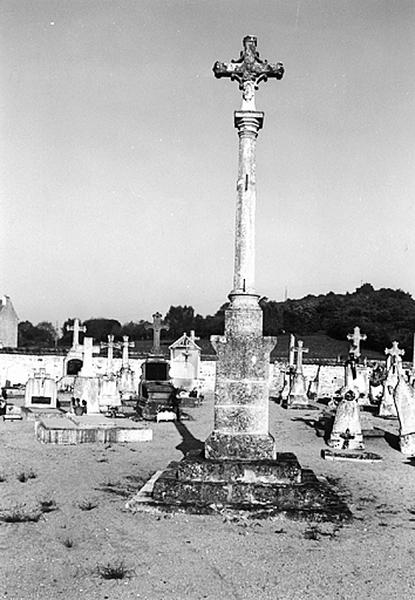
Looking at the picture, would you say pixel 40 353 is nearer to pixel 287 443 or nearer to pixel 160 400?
pixel 160 400

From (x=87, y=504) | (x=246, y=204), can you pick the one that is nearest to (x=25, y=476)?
(x=87, y=504)

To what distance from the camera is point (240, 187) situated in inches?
297

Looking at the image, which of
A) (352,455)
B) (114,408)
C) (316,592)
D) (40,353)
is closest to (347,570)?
(316,592)

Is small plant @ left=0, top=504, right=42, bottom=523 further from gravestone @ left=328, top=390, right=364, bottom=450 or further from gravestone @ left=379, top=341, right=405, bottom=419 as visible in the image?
gravestone @ left=379, top=341, right=405, bottom=419

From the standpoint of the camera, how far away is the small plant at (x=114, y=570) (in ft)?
15.4

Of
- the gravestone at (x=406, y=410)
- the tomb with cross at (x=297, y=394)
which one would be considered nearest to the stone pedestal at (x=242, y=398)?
the gravestone at (x=406, y=410)

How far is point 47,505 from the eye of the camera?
22.6ft

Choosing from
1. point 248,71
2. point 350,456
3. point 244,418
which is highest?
point 248,71

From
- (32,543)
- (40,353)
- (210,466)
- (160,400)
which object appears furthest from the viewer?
(40,353)

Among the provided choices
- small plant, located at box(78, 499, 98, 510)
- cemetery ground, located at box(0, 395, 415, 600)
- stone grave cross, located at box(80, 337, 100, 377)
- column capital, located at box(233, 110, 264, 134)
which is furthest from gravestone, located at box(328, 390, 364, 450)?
stone grave cross, located at box(80, 337, 100, 377)

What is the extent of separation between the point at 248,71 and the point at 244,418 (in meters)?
4.24

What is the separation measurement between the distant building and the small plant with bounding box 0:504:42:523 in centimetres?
3584

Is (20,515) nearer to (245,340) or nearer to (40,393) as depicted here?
(245,340)

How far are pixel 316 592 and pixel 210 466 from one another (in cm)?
243
